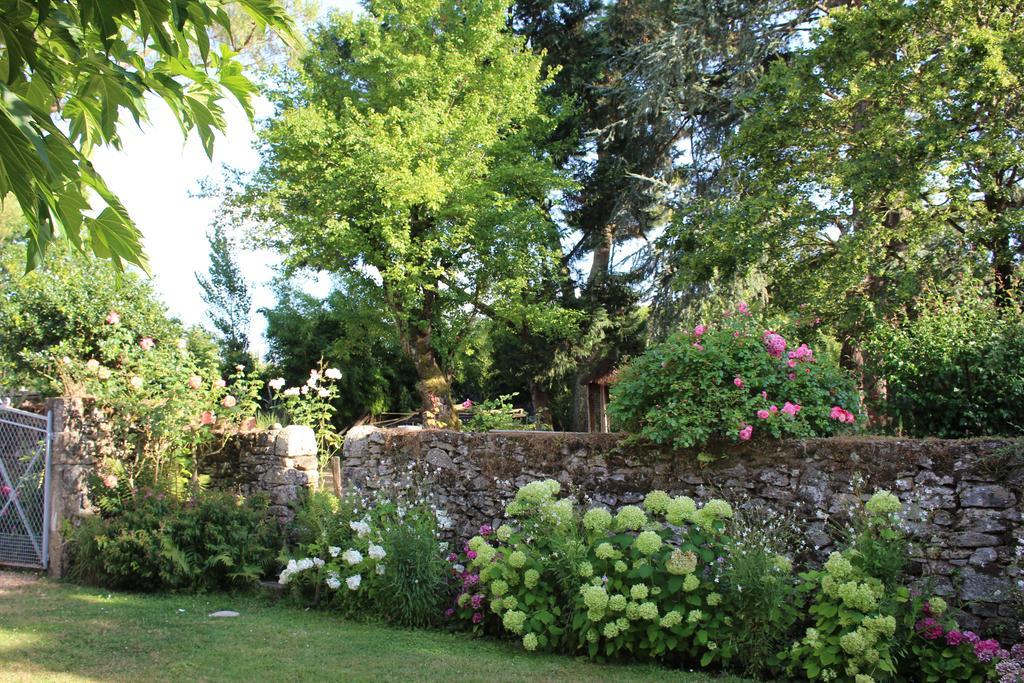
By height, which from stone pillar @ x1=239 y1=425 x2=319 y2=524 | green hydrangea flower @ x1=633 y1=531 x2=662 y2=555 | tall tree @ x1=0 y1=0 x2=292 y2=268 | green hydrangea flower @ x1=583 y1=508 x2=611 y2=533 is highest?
tall tree @ x1=0 y1=0 x2=292 y2=268

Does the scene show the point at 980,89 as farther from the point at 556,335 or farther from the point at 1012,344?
the point at 556,335

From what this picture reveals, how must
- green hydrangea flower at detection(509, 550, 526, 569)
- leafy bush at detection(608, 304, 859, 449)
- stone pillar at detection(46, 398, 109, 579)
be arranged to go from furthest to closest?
stone pillar at detection(46, 398, 109, 579), leafy bush at detection(608, 304, 859, 449), green hydrangea flower at detection(509, 550, 526, 569)

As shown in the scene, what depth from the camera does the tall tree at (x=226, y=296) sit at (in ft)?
76.0

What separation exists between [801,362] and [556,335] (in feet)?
39.6

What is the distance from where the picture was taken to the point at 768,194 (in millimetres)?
11188

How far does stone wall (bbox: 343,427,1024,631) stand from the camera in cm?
484

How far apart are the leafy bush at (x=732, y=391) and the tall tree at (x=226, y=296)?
18939 mm

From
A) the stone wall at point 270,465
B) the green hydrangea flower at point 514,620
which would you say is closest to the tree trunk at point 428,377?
the stone wall at point 270,465

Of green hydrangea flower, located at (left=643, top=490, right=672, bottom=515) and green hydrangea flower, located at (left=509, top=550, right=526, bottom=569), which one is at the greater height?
green hydrangea flower, located at (left=643, top=490, right=672, bottom=515)

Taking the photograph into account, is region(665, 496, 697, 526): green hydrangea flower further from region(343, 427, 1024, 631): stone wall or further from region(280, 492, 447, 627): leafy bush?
region(280, 492, 447, 627): leafy bush

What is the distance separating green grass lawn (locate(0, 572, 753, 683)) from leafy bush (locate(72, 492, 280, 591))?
0.43 m

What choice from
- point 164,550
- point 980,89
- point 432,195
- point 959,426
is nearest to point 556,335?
point 432,195

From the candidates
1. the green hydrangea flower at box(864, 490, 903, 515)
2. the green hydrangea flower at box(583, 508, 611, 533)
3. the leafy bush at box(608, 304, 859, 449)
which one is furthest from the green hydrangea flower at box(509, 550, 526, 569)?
the green hydrangea flower at box(864, 490, 903, 515)

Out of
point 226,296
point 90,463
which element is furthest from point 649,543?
point 226,296
